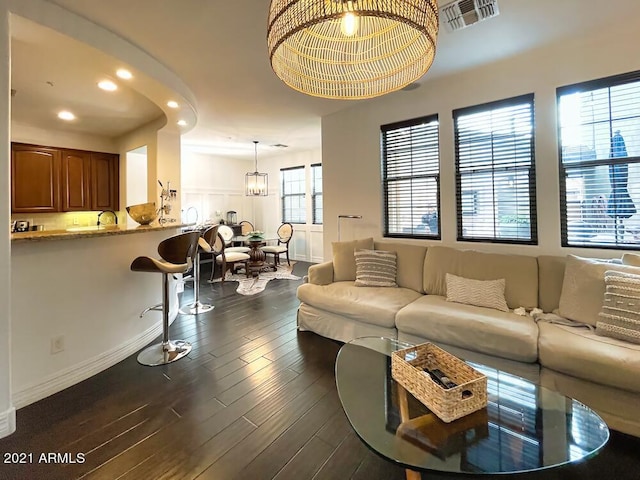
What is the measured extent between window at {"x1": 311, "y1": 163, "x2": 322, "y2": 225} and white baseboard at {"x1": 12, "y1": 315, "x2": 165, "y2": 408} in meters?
4.93

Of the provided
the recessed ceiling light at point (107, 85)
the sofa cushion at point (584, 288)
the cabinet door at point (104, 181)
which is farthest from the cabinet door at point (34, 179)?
the sofa cushion at point (584, 288)

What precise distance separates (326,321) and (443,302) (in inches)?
44.4

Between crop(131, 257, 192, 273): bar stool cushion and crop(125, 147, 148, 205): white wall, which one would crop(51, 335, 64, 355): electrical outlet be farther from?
crop(125, 147, 148, 205): white wall

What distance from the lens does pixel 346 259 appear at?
3.51 meters

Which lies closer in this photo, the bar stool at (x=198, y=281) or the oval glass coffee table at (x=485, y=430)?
the oval glass coffee table at (x=485, y=430)

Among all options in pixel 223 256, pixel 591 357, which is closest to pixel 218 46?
pixel 223 256

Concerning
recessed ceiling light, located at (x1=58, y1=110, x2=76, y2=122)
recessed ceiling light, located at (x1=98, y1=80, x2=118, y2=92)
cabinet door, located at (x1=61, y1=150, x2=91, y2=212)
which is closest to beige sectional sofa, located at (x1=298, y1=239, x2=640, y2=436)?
recessed ceiling light, located at (x1=98, y1=80, x2=118, y2=92)

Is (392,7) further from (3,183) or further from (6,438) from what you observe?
(6,438)

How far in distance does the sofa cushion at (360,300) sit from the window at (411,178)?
947 mm

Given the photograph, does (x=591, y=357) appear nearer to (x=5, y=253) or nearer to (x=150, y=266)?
(x=150, y=266)

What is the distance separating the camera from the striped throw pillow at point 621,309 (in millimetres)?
1822

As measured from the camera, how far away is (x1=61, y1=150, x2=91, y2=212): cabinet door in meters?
4.87

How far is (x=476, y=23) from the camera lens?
234 centimetres

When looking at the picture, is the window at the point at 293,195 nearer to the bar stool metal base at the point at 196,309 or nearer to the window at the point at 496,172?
the bar stool metal base at the point at 196,309
